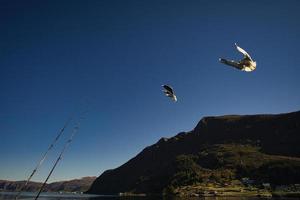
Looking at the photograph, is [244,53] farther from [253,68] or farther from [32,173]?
[32,173]

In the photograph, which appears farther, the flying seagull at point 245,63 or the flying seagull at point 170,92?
the flying seagull at point 170,92

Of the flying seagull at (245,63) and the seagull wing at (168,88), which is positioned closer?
the flying seagull at (245,63)

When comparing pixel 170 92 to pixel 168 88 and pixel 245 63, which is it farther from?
pixel 245 63

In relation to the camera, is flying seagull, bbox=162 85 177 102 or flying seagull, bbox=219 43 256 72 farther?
flying seagull, bbox=162 85 177 102

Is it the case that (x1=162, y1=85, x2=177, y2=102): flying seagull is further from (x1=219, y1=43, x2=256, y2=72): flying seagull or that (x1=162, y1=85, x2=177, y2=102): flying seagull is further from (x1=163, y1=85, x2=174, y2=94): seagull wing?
(x1=219, y1=43, x2=256, y2=72): flying seagull

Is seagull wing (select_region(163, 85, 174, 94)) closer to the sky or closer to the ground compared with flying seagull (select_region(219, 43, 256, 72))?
→ closer to the sky

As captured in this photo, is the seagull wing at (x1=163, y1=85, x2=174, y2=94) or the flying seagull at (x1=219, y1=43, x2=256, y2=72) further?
the seagull wing at (x1=163, y1=85, x2=174, y2=94)

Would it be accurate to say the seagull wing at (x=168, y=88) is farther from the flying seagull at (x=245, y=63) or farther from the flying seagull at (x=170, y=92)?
the flying seagull at (x=245, y=63)

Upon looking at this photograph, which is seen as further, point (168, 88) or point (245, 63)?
point (168, 88)

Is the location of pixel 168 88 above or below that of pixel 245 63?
above

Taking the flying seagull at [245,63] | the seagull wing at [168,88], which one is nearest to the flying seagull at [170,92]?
the seagull wing at [168,88]

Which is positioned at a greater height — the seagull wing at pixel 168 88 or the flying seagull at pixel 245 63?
the seagull wing at pixel 168 88

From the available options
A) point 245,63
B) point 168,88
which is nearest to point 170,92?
point 168,88

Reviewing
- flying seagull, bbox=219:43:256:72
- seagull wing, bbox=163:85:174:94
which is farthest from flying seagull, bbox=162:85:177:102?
flying seagull, bbox=219:43:256:72
